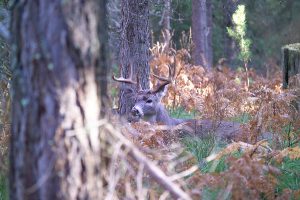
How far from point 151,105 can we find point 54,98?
689 cm

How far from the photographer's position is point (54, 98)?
2.96 meters

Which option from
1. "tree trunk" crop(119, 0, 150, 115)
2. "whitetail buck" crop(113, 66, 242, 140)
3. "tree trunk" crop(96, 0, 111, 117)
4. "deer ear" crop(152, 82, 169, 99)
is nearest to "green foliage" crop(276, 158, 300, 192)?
"whitetail buck" crop(113, 66, 242, 140)

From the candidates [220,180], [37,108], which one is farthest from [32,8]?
[220,180]

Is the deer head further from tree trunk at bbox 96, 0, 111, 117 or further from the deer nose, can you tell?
tree trunk at bbox 96, 0, 111, 117

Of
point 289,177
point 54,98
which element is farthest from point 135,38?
point 54,98

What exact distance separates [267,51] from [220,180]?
79.0 feet

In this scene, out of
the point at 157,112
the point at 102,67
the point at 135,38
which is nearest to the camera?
the point at 102,67

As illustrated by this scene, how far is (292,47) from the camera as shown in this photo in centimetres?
870

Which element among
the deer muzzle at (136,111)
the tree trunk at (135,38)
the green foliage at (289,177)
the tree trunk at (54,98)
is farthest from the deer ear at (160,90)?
the tree trunk at (54,98)

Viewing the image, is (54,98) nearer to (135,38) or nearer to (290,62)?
(135,38)

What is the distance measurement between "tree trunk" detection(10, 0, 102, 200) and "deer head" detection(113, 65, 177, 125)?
6.07 m

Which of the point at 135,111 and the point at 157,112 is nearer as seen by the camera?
the point at 135,111

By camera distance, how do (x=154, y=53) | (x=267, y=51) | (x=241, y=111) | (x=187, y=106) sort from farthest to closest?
(x=267, y=51), (x=154, y=53), (x=187, y=106), (x=241, y=111)

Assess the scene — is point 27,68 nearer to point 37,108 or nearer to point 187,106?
point 37,108
